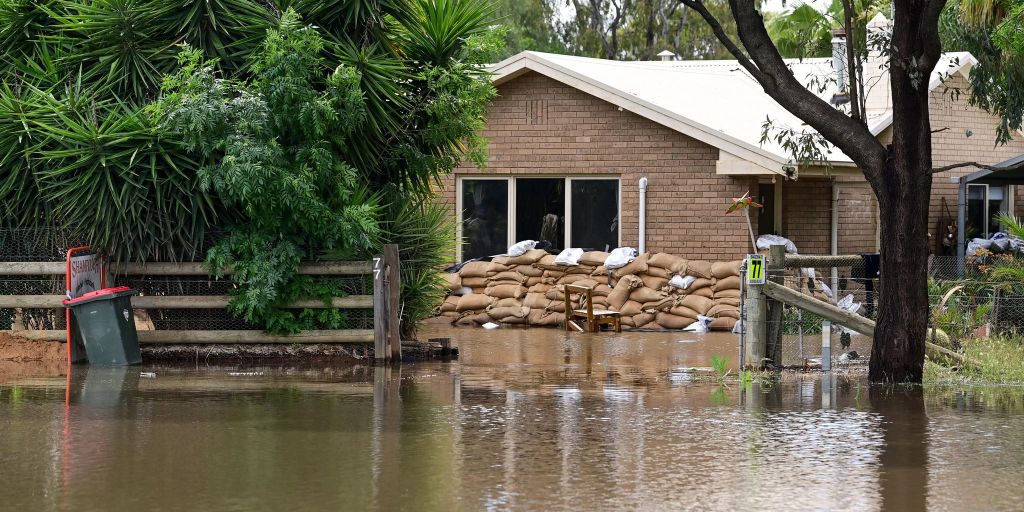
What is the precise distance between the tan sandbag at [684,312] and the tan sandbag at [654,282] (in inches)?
16.2

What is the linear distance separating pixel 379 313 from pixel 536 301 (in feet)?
21.7

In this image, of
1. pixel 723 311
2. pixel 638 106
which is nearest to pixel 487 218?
pixel 638 106

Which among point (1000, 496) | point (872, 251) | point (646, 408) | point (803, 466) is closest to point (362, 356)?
point (646, 408)

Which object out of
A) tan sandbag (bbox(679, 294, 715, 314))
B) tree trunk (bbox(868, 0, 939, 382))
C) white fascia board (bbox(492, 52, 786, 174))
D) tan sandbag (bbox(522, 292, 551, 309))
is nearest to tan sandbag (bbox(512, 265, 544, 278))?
tan sandbag (bbox(522, 292, 551, 309))

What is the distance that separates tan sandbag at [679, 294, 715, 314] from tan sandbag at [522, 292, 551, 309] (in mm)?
2177

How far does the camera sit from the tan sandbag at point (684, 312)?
20.1 metres

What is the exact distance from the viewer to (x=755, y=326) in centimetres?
1312

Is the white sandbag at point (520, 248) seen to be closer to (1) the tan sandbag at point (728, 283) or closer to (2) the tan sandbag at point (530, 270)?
(2) the tan sandbag at point (530, 270)

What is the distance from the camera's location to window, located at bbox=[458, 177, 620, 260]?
22094 mm

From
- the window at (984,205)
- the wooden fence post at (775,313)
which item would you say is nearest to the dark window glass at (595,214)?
the window at (984,205)

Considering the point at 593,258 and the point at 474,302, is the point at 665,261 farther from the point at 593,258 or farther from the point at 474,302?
the point at 474,302

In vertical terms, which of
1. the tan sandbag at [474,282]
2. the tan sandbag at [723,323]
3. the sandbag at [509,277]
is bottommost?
the tan sandbag at [723,323]

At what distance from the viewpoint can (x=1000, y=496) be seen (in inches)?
286

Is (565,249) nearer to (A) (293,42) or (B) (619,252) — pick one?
(B) (619,252)
